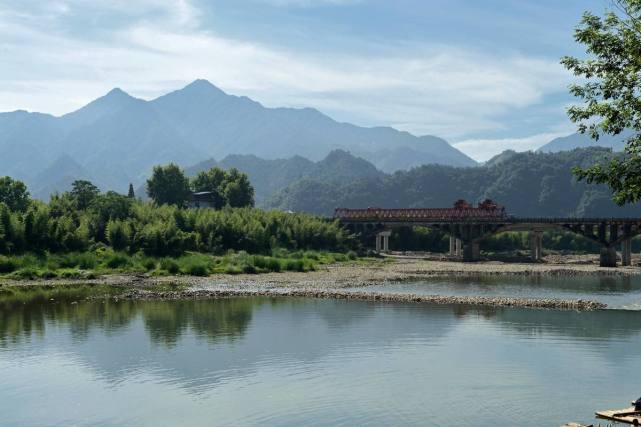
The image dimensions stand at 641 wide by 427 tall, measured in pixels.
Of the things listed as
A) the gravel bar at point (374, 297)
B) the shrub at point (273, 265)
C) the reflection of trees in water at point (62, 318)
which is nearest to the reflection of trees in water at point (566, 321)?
the gravel bar at point (374, 297)

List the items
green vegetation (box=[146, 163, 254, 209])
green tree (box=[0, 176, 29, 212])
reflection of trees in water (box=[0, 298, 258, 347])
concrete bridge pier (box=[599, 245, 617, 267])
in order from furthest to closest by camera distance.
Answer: green vegetation (box=[146, 163, 254, 209]) → concrete bridge pier (box=[599, 245, 617, 267]) → green tree (box=[0, 176, 29, 212]) → reflection of trees in water (box=[0, 298, 258, 347])

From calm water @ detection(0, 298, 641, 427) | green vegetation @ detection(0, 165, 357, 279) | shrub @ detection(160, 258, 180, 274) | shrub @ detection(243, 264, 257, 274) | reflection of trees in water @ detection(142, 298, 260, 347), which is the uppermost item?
green vegetation @ detection(0, 165, 357, 279)

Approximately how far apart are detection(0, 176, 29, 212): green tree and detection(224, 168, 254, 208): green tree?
160 feet

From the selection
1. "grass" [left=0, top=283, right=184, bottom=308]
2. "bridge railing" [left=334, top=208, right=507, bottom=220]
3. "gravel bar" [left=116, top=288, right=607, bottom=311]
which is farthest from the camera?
"bridge railing" [left=334, top=208, right=507, bottom=220]

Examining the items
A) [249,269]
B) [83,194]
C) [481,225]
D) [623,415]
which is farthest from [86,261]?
[481,225]

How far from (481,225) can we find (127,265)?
7222 centimetres

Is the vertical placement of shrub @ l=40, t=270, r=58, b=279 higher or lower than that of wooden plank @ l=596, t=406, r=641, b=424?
higher

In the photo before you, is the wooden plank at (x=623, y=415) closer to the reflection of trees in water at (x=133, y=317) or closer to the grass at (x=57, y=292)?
the reflection of trees in water at (x=133, y=317)

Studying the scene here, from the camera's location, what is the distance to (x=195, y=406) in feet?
92.5

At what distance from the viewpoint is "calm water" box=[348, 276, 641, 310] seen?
66500 millimetres

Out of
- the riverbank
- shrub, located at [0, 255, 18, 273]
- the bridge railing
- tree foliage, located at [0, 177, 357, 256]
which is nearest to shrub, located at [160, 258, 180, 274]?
the riverbank

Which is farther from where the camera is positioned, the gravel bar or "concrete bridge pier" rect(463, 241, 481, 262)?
"concrete bridge pier" rect(463, 241, 481, 262)

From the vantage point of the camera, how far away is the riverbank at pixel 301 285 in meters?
61.5

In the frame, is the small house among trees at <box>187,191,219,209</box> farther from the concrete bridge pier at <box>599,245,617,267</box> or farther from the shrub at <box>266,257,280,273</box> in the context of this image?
the concrete bridge pier at <box>599,245,617,267</box>
